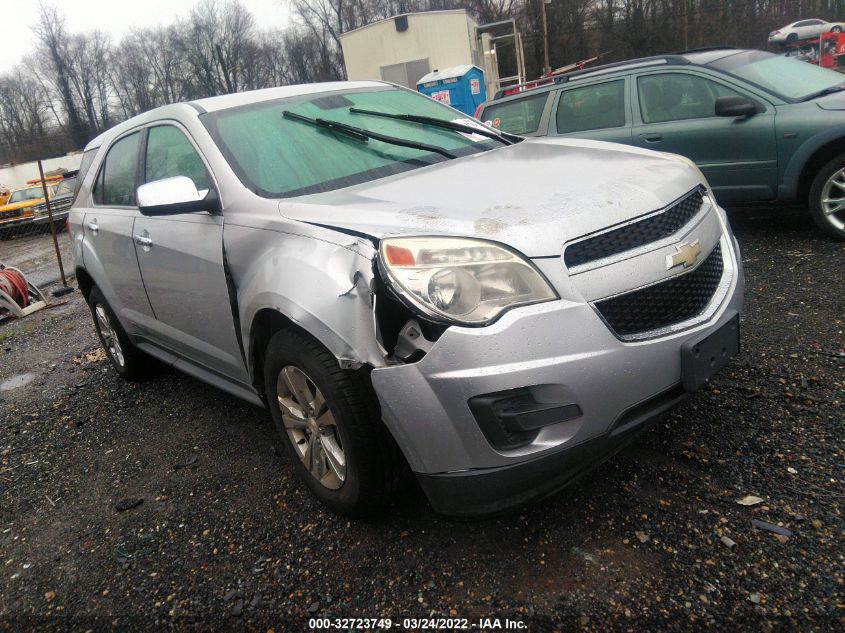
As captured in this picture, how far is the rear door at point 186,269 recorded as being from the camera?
9.29 feet

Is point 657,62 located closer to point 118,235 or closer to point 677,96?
point 677,96

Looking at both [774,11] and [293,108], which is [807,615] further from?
[774,11]

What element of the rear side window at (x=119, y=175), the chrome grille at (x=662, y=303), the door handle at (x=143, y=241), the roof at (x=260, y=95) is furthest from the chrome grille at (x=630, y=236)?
the rear side window at (x=119, y=175)

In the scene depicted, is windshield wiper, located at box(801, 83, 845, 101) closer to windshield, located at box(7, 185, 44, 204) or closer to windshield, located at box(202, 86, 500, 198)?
windshield, located at box(202, 86, 500, 198)

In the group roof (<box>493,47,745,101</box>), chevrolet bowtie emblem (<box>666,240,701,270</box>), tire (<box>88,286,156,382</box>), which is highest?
roof (<box>493,47,745,101</box>)

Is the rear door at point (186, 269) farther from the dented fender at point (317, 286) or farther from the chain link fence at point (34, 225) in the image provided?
the chain link fence at point (34, 225)

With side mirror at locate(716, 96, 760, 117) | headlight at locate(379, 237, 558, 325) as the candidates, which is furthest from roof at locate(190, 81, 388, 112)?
side mirror at locate(716, 96, 760, 117)

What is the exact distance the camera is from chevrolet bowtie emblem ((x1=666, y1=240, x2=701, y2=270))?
214 centimetres

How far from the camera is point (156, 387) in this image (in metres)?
4.57

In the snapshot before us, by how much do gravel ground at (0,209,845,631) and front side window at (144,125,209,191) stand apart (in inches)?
55.6

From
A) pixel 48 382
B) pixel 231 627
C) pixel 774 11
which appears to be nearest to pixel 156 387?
pixel 48 382

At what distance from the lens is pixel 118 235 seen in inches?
147

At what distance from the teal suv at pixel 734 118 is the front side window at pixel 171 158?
4353mm

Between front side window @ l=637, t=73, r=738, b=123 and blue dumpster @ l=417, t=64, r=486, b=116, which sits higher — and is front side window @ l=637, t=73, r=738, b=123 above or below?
below
